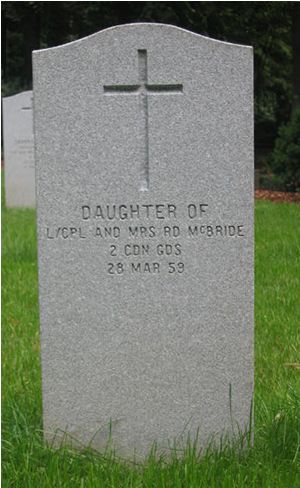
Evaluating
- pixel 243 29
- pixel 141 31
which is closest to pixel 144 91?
pixel 141 31

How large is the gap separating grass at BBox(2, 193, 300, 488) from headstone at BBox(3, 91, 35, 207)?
240 inches

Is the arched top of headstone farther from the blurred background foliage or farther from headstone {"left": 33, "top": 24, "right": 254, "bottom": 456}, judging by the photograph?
the blurred background foliage

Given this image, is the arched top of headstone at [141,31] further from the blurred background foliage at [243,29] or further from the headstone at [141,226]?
the blurred background foliage at [243,29]

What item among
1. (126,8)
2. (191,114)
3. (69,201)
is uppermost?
(126,8)

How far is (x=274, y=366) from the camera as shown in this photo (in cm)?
493

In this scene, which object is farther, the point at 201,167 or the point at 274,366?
the point at 274,366

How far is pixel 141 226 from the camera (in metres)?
3.54

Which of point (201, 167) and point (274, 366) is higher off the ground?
point (201, 167)

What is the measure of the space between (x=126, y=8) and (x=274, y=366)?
68.7 ft

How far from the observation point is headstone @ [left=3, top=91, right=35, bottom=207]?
1258cm

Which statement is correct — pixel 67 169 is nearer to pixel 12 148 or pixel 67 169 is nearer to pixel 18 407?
pixel 18 407

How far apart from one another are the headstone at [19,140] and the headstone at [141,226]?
913cm

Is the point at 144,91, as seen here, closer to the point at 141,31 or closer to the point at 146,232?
the point at 141,31

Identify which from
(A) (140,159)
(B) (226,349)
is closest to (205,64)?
(A) (140,159)
